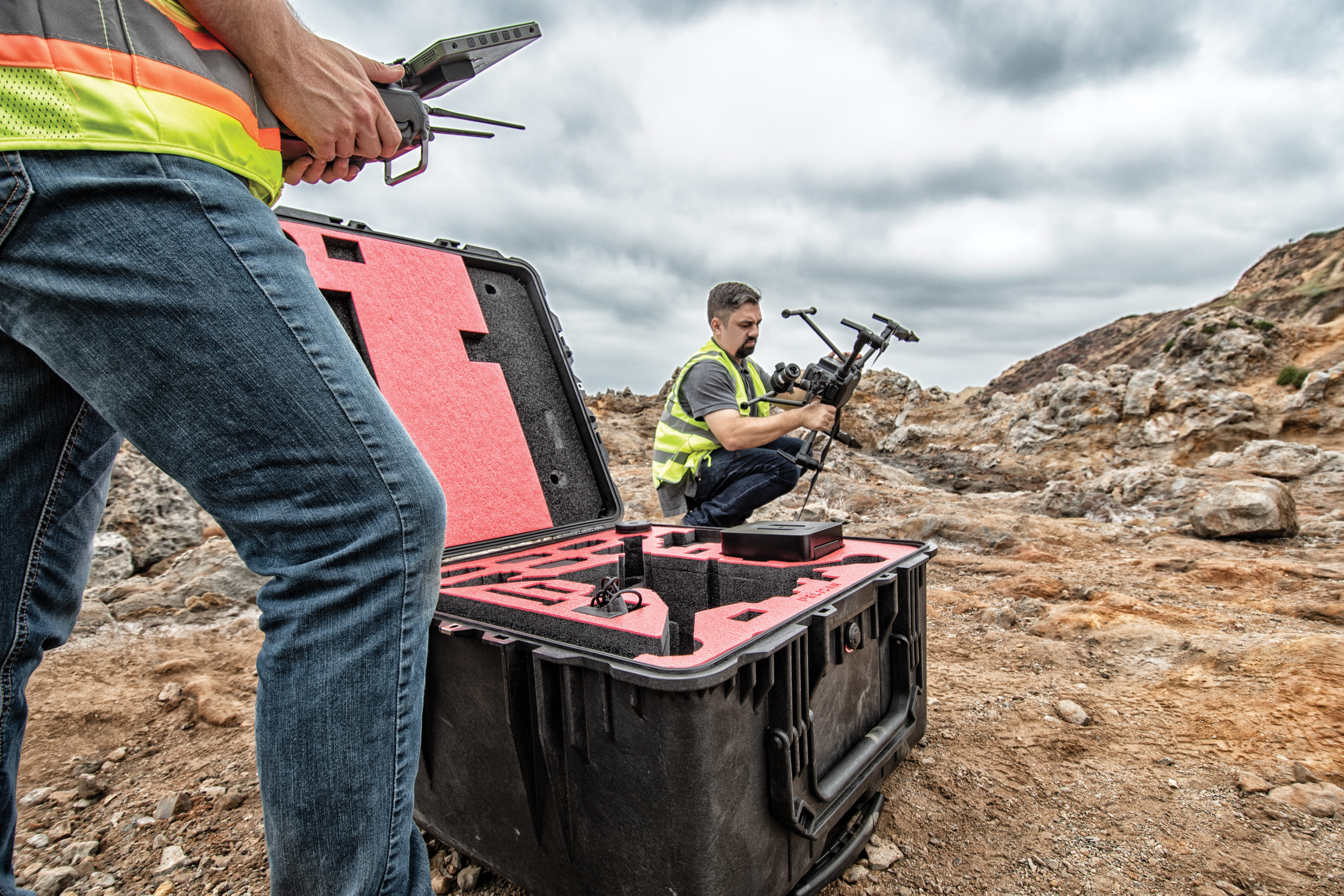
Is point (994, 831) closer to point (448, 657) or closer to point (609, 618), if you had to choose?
point (609, 618)

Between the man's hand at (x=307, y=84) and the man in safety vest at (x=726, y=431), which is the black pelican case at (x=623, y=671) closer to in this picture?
the man's hand at (x=307, y=84)

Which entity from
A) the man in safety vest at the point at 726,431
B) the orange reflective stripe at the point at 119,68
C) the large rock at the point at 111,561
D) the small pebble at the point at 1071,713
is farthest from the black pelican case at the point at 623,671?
the large rock at the point at 111,561

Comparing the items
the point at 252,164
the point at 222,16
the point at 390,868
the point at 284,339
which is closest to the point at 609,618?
the point at 390,868

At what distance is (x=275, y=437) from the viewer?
676 mm

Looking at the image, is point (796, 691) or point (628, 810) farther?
point (796, 691)

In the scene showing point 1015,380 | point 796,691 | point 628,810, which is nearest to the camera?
point 628,810

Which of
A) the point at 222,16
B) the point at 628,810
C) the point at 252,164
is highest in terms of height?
the point at 222,16

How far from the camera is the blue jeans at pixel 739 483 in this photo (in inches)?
121

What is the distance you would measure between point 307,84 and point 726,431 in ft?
7.68

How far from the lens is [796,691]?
1102 millimetres

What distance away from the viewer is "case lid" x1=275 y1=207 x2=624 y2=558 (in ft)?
6.48

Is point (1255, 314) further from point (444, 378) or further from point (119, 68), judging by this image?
point (119, 68)

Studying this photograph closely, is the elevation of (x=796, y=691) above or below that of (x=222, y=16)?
below

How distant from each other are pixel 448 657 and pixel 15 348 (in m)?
0.78
